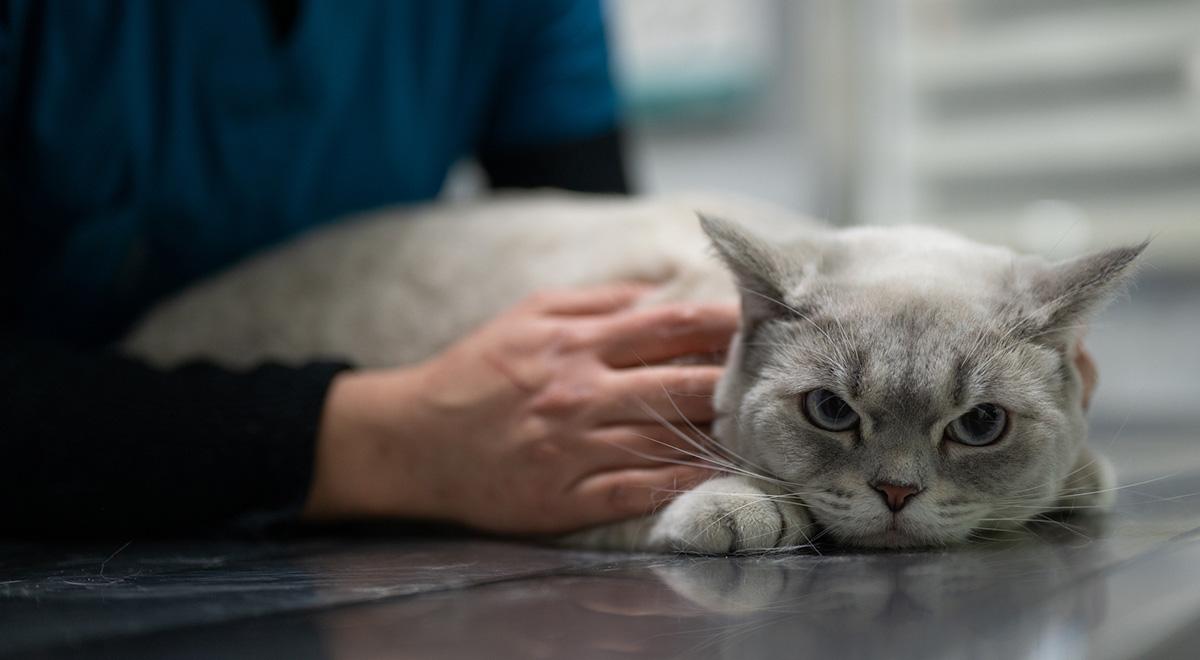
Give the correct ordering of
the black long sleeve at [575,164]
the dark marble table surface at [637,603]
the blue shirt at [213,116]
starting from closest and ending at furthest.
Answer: the dark marble table surface at [637,603], the blue shirt at [213,116], the black long sleeve at [575,164]

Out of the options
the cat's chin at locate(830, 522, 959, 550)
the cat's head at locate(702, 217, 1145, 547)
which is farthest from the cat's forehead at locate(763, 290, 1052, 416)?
the cat's chin at locate(830, 522, 959, 550)

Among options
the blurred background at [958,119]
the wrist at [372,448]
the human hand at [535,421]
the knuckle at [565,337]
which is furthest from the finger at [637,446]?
the blurred background at [958,119]

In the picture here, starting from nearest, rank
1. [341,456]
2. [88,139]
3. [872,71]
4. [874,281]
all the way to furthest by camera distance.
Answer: [874,281]
[341,456]
[88,139]
[872,71]

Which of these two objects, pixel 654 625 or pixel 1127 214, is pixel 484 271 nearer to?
pixel 654 625

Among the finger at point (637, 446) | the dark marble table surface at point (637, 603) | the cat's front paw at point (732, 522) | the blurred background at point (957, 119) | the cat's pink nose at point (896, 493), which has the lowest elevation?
the dark marble table surface at point (637, 603)

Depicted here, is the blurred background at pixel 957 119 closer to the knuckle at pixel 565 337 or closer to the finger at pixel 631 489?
the knuckle at pixel 565 337

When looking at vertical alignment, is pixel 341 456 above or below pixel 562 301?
below

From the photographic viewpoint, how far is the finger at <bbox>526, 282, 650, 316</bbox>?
1.28 m

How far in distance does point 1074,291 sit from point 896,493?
0.28 metres

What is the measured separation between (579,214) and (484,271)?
7.4 inches

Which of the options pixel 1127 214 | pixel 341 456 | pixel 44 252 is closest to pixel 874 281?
pixel 341 456

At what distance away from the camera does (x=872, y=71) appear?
3385mm

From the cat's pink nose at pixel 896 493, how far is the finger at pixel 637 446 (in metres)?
0.20

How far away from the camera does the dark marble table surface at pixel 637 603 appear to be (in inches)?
24.9
